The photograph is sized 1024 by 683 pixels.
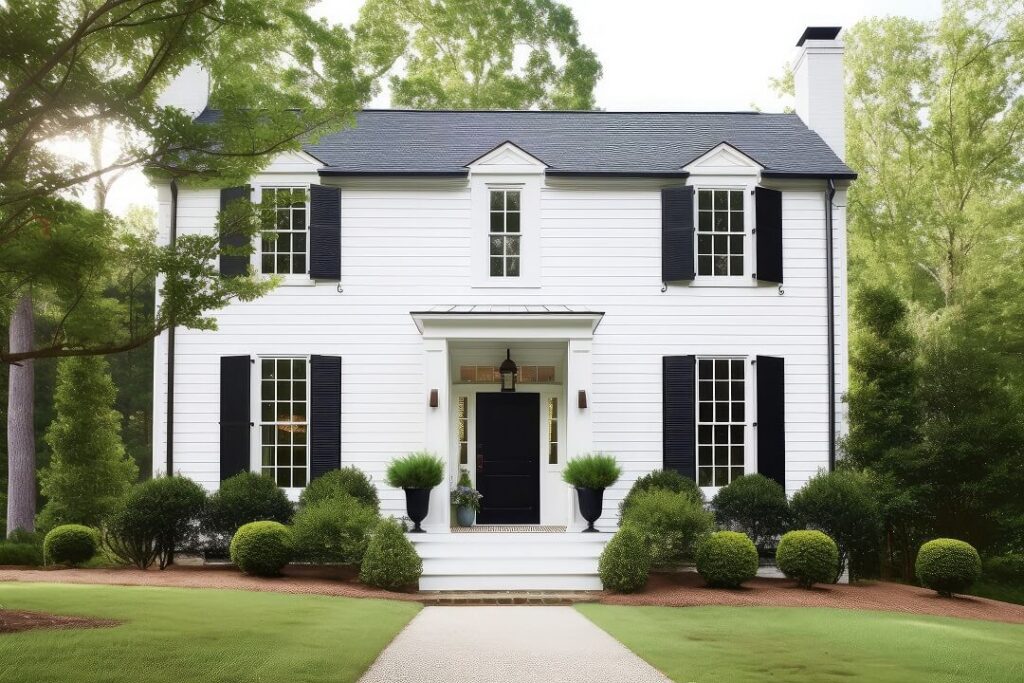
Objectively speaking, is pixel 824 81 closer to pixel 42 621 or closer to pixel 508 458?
pixel 508 458

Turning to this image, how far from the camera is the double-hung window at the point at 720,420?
16.9 m

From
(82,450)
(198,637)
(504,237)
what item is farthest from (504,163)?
(198,637)

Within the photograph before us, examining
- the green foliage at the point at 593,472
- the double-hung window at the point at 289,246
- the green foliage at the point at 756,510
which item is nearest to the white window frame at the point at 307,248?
the double-hung window at the point at 289,246

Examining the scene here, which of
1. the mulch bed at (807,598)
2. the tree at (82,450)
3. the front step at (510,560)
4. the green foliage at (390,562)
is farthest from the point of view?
the tree at (82,450)

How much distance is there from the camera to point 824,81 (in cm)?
1914

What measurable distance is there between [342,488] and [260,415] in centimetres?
210

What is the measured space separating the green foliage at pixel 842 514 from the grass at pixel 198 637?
6.67 meters

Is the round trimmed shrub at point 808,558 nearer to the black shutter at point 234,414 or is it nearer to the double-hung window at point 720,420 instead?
the double-hung window at point 720,420

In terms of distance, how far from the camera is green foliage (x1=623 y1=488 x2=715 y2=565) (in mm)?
14508

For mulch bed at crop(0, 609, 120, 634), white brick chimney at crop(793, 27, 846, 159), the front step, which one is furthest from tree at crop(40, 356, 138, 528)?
white brick chimney at crop(793, 27, 846, 159)

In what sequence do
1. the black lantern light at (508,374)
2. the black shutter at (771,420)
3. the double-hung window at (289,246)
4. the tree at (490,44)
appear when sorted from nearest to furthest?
the black shutter at (771,420), the double-hung window at (289,246), the black lantern light at (508,374), the tree at (490,44)

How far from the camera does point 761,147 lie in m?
18.4

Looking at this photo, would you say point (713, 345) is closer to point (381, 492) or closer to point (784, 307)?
point (784, 307)

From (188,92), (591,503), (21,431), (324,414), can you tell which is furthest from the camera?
(21,431)
